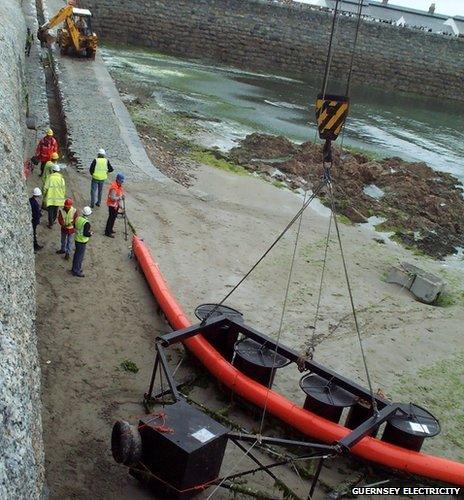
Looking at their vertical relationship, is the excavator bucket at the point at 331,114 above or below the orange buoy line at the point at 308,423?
above

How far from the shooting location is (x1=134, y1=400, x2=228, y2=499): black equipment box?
6.11 meters

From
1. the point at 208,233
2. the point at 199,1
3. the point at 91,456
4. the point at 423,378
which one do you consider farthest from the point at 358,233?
the point at 199,1

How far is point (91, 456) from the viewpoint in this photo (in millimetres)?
7051

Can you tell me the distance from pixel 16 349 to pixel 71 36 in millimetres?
24408

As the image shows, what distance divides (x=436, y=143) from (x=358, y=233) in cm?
1733

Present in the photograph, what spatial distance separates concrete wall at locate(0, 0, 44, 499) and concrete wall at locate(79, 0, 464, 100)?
118 ft

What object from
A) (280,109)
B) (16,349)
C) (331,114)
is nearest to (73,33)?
(280,109)

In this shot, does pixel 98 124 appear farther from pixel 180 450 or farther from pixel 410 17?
pixel 410 17

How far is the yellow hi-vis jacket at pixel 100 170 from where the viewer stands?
1323 cm

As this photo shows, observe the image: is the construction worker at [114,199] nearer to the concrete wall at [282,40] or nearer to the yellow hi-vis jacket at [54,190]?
the yellow hi-vis jacket at [54,190]

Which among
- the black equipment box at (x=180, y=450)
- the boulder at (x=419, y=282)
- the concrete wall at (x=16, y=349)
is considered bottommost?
the boulder at (x=419, y=282)

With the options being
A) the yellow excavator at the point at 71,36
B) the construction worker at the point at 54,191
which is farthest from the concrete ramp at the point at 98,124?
the construction worker at the point at 54,191

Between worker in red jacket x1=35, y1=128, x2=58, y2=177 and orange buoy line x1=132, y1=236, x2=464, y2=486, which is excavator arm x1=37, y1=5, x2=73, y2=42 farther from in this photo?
orange buoy line x1=132, y1=236, x2=464, y2=486

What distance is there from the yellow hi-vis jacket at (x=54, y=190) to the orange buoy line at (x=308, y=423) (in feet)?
12.3
